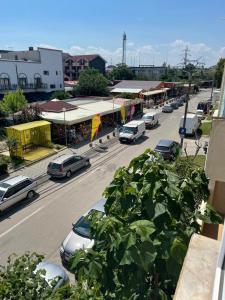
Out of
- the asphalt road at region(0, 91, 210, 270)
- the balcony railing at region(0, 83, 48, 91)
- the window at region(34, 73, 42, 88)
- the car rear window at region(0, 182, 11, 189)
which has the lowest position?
the asphalt road at region(0, 91, 210, 270)

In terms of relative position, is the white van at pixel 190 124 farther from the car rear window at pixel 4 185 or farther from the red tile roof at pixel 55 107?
the car rear window at pixel 4 185

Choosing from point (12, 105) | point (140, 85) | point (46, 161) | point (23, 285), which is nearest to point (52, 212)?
point (46, 161)

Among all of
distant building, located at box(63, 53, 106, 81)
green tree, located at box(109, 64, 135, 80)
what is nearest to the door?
distant building, located at box(63, 53, 106, 81)

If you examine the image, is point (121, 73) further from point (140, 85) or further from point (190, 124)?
point (190, 124)

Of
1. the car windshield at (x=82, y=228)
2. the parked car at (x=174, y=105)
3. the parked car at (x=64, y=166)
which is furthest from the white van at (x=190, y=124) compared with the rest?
the parked car at (x=174, y=105)

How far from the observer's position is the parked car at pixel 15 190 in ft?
47.1

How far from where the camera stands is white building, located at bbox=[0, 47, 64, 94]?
46.3 m

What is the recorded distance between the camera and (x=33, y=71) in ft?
171

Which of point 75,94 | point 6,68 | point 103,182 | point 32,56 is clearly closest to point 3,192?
point 103,182

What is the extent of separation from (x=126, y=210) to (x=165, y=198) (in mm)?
624

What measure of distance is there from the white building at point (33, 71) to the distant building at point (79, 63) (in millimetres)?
28822

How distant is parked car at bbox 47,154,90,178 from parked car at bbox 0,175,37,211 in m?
2.22

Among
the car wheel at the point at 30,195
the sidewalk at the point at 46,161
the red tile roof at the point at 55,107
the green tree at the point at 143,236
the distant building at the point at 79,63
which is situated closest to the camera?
the green tree at the point at 143,236

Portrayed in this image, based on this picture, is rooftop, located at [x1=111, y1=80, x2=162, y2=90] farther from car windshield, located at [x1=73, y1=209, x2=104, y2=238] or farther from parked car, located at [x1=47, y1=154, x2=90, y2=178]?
car windshield, located at [x1=73, y1=209, x2=104, y2=238]
